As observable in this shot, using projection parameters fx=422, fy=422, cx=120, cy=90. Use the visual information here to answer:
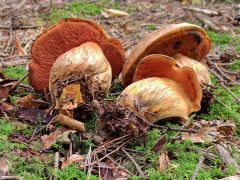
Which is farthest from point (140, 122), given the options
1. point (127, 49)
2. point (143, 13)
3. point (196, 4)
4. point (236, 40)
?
point (196, 4)

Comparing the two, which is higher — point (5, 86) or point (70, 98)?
point (70, 98)

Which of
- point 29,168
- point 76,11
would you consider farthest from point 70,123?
point 76,11

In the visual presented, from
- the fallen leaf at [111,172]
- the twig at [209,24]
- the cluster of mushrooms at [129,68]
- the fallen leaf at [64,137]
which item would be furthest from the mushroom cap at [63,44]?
the twig at [209,24]

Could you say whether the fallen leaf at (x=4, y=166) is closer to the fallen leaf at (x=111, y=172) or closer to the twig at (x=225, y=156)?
the fallen leaf at (x=111, y=172)

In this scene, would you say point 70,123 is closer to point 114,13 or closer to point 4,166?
point 4,166

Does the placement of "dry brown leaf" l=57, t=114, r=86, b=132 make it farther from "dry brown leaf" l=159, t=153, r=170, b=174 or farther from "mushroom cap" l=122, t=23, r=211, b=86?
"mushroom cap" l=122, t=23, r=211, b=86
